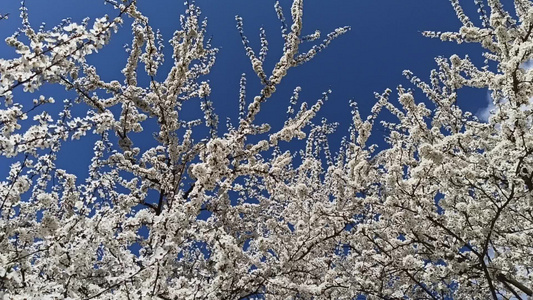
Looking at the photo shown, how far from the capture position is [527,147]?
15.5ft

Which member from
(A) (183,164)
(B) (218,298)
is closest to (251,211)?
(A) (183,164)

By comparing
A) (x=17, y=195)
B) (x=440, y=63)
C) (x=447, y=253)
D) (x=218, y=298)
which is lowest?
(x=218, y=298)

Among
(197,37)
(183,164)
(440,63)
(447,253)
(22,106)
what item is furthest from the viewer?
(440,63)

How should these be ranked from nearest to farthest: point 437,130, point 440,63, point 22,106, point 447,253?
point 22,106
point 447,253
point 437,130
point 440,63

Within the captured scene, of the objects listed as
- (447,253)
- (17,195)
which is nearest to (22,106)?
(17,195)

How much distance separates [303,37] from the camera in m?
6.84

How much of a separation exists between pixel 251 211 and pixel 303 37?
312 centimetres

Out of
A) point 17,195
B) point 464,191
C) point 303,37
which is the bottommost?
point 17,195

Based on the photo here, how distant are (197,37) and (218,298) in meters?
4.63

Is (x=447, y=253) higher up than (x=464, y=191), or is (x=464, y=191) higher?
(x=464, y=191)

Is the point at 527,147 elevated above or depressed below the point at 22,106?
above

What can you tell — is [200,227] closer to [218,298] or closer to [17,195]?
[218,298]

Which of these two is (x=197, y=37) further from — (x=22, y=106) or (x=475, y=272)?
(x=475, y=272)

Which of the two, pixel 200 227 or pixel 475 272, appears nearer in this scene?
pixel 475 272
